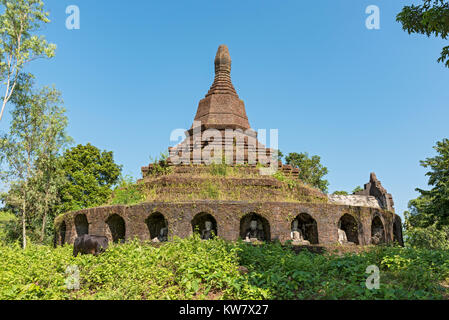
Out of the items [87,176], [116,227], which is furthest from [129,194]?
[87,176]

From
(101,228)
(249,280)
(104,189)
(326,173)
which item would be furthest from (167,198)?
(326,173)

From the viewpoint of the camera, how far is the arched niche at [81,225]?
12.2 metres

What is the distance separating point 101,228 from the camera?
36.6ft

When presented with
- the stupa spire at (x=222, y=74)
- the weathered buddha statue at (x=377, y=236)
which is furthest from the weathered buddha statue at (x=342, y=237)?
the stupa spire at (x=222, y=74)

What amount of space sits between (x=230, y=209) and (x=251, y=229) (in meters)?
1.09

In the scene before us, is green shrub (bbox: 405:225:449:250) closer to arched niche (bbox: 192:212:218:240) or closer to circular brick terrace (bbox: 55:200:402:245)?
circular brick terrace (bbox: 55:200:402:245)

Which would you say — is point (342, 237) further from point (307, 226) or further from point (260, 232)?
point (260, 232)

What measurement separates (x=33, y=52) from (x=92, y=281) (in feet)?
51.7

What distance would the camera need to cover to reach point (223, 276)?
571cm

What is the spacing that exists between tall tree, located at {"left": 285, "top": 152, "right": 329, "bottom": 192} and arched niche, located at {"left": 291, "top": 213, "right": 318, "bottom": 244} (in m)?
18.8

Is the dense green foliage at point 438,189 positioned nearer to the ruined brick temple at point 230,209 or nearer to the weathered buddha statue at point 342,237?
the ruined brick temple at point 230,209

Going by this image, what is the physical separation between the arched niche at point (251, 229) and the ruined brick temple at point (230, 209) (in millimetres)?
25

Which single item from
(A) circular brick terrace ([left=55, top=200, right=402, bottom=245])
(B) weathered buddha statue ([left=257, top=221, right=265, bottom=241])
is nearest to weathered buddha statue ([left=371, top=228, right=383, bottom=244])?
(A) circular brick terrace ([left=55, top=200, right=402, bottom=245])

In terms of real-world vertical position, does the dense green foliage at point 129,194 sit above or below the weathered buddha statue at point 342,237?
above
